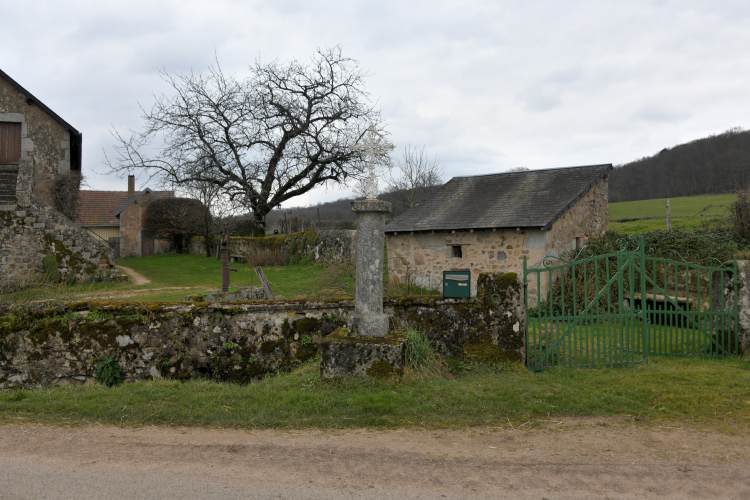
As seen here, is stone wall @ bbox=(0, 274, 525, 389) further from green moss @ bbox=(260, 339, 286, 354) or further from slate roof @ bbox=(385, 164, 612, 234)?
slate roof @ bbox=(385, 164, 612, 234)

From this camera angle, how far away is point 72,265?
1761cm

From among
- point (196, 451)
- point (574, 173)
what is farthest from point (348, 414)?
point (574, 173)

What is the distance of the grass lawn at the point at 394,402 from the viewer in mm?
5031

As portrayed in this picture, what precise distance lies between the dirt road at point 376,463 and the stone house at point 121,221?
31.6 m

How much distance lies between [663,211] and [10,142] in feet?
111

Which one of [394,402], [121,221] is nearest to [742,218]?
[394,402]

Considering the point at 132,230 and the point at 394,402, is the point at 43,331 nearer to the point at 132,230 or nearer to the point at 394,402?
the point at 394,402

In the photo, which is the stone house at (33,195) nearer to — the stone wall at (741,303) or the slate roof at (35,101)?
the slate roof at (35,101)

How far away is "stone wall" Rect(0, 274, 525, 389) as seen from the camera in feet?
22.7

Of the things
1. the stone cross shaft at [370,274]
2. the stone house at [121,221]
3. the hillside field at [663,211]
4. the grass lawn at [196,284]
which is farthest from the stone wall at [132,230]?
the stone cross shaft at [370,274]

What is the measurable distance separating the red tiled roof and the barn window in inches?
562

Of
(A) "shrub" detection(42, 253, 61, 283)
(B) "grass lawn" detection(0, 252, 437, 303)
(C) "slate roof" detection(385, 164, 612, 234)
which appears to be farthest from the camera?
(A) "shrub" detection(42, 253, 61, 283)

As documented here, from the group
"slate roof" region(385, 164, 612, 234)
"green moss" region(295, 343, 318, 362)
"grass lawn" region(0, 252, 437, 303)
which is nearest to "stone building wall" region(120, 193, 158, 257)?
"grass lawn" region(0, 252, 437, 303)

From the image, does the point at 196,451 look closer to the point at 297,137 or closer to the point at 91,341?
the point at 91,341
